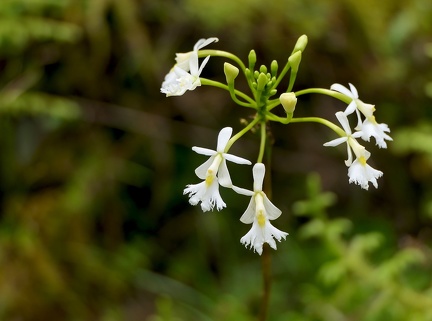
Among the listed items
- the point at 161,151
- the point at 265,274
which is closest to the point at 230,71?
the point at 265,274

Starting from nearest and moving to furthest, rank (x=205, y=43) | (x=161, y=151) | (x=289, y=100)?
(x=289, y=100) < (x=205, y=43) < (x=161, y=151)

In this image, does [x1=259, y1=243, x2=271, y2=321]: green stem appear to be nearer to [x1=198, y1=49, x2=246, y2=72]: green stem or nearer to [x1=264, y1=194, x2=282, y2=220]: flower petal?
[x1=264, y1=194, x2=282, y2=220]: flower petal

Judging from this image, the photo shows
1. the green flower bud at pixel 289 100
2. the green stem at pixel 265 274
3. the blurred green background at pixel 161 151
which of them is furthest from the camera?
the blurred green background at pixel 161 151

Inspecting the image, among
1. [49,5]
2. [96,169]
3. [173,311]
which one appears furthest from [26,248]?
[49,5]

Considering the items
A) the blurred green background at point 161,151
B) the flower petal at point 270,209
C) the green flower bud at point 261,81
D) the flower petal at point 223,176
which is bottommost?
the flower petal at point 270,209

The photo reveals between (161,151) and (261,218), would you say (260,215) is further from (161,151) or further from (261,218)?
(161,151)

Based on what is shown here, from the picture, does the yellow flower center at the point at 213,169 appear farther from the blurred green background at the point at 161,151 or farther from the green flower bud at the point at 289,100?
the blurred green background at the point at 161,151

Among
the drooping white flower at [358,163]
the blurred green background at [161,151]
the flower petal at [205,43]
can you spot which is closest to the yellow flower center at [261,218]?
the drooping white flower at [358,163]

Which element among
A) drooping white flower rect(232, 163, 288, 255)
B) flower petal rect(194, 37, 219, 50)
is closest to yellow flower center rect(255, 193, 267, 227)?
drooping white flower rect(232, 163, 288, 255)

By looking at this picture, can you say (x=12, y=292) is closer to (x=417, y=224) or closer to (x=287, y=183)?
(x=287, y=183)
